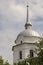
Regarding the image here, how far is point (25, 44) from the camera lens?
55.6 meters

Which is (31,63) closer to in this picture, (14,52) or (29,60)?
(29,60)

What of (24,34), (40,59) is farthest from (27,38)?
(40,59)

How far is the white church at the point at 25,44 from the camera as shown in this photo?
5525 cm

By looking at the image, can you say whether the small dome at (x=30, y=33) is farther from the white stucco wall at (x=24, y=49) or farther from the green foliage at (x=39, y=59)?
the green foliage at (x=39, y=59)

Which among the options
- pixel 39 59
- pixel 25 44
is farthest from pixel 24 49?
pixel 39 59

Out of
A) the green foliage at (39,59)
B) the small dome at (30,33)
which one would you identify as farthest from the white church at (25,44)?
the green foliage at (39,59)

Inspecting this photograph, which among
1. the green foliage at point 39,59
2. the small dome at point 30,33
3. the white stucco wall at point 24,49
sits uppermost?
the small dome at point 30,33

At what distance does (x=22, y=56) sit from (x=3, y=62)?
50.1ft

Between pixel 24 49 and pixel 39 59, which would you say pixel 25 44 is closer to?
pixel 24 49

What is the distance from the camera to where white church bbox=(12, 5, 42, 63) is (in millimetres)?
55250

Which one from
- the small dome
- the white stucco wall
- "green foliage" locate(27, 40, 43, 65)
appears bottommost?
"green foliage" locate(27, 40, 43, 65)

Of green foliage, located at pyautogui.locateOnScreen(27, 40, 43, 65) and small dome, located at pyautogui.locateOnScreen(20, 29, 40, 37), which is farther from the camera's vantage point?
small dome, located at pyautogui.locateOnScreen(20, 29, 40, 37)

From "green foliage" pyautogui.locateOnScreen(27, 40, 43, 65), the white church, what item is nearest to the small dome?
the white church

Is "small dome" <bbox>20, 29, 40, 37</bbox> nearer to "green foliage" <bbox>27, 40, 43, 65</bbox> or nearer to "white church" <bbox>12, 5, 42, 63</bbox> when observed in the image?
"white church" <bbox>12, 5, 42, 63</bbox>
